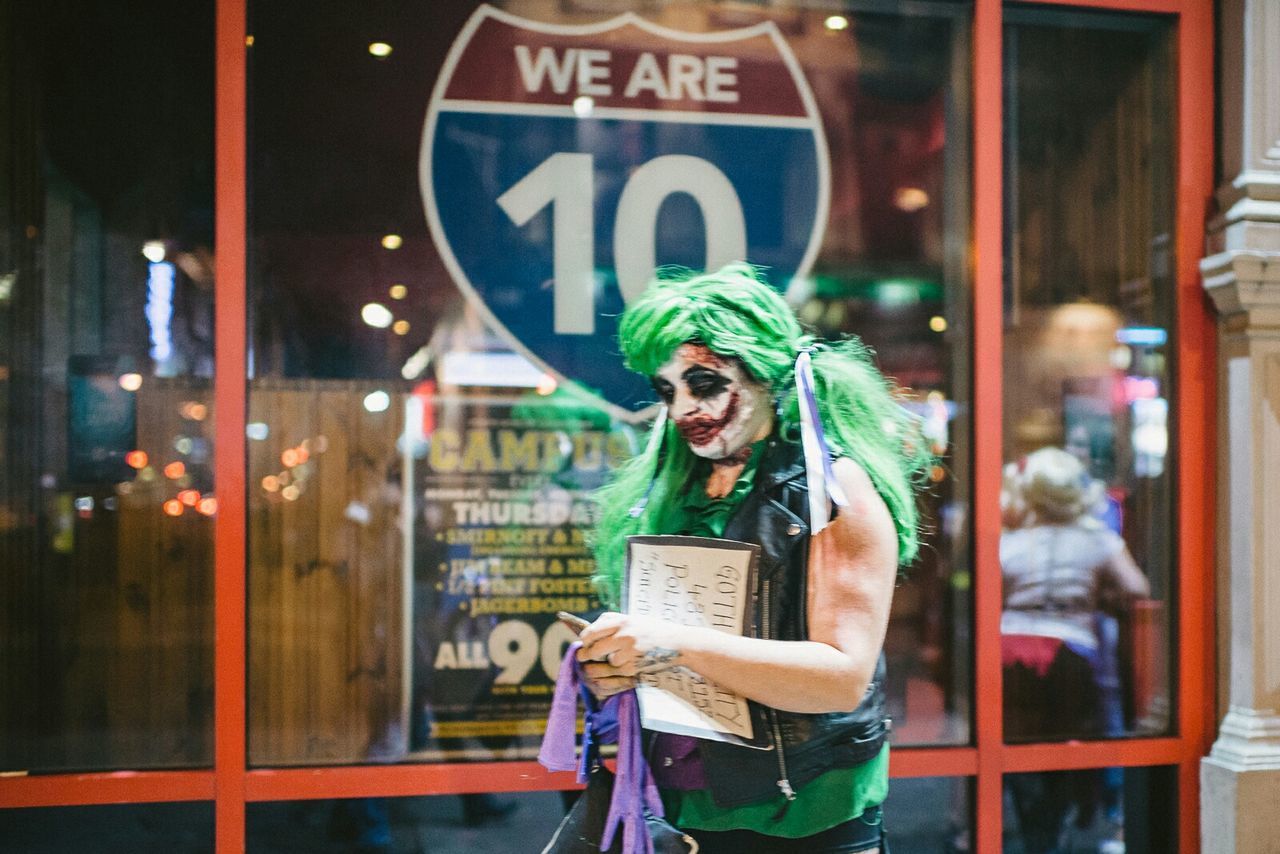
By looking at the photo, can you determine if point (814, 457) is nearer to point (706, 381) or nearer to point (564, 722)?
point (706, 381)

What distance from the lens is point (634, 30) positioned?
145 inches

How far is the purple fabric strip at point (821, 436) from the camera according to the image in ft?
6.27

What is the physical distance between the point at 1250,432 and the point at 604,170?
2.50 meters

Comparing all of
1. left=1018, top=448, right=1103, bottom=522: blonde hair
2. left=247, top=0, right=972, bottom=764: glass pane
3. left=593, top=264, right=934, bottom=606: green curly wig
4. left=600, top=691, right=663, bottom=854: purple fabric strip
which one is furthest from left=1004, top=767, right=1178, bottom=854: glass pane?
left=600, top=691, right=663, bottom=854: purple fabric strip

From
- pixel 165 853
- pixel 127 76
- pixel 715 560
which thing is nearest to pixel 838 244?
pixel 715 560

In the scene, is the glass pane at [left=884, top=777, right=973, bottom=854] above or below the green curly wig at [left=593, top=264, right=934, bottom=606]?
below

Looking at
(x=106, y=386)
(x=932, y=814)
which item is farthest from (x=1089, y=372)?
(x=106, y=386)

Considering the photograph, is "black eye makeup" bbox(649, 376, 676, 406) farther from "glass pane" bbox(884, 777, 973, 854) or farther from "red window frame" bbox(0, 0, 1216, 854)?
"glass pane" bbox(884, 777, 973, 854)

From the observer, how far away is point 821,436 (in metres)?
1.98

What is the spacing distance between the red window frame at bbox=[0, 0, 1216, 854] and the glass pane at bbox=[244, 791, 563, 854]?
0.26 feet

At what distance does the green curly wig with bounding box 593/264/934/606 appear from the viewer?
204 cm

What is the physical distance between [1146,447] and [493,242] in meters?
2.59

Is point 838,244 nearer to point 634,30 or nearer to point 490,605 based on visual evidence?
point 634,30

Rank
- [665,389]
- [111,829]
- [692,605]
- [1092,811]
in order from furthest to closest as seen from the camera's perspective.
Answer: [1092,811] < [111,829] < [665,389] < [692,605]
